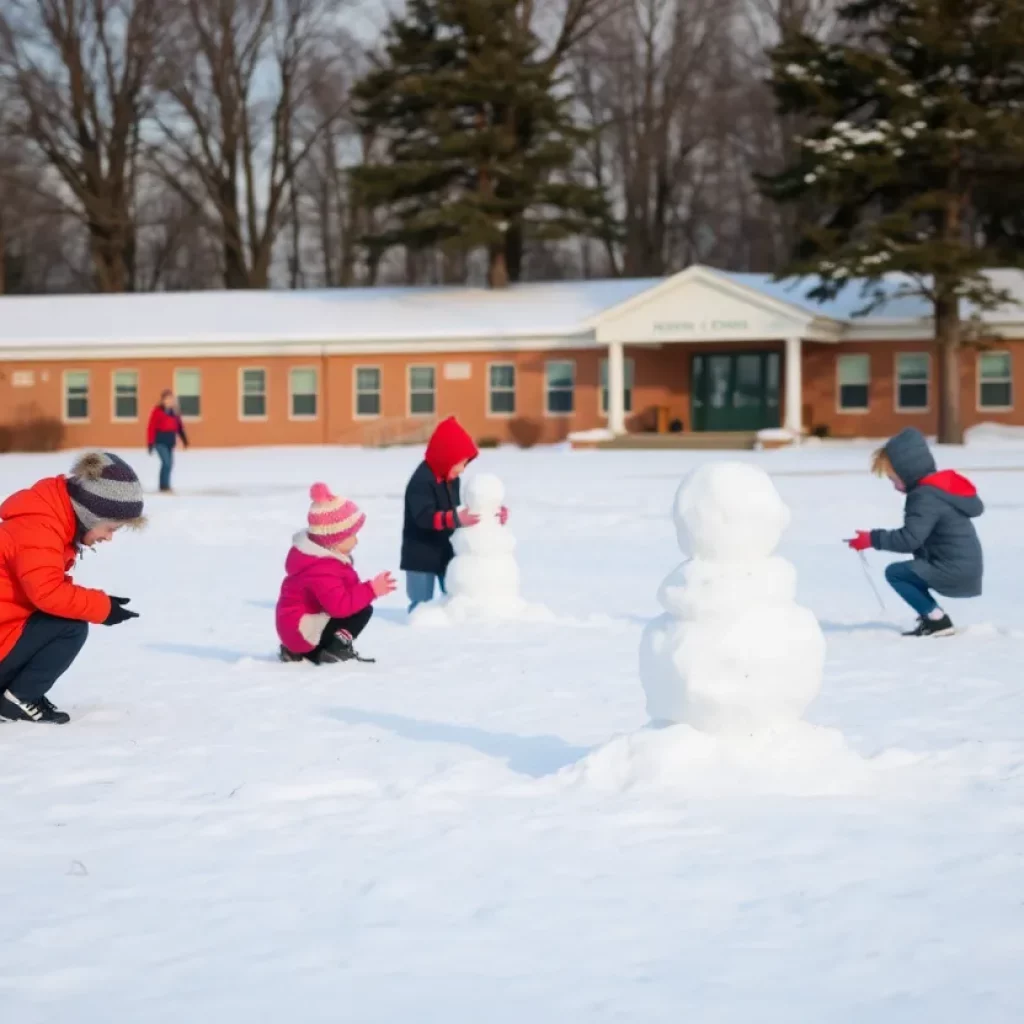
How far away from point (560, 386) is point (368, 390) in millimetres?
5062

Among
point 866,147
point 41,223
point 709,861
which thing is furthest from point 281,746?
point 41,223

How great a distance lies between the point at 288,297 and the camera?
45.5 meters

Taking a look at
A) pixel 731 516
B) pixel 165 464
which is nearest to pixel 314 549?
pixel 731 516

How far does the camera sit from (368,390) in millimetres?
40906

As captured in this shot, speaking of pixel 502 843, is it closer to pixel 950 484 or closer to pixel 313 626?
pixel 313 626

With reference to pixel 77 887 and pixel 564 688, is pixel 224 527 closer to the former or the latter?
pixel 564 688

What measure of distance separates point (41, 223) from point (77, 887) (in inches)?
2499

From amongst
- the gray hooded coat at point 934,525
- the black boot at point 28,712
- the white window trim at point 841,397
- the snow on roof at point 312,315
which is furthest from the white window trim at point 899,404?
the black boot at point 28,712

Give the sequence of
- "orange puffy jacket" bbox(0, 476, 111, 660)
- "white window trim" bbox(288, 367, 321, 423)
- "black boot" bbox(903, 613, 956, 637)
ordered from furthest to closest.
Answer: "white window trim" bbox(288, 367, 321, 423) → "black boot" bbox(903, 613, 956, 637) → "orange puffy jacket" bbox(0, 476, 111, 660)

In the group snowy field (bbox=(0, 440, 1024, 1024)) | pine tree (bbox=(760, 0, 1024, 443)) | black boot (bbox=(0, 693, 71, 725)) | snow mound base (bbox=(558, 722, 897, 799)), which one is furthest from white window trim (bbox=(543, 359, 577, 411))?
snow mound base (bbox=(558, 722, 897, 799))

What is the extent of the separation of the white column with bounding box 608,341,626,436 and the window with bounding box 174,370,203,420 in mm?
11349

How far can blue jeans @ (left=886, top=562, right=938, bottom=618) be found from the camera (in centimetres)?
1034

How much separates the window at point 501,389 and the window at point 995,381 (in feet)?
37.4

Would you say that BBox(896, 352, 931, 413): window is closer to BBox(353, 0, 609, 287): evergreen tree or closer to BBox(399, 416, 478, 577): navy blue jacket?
BBox(353, 0, 609, 287): evergreen tree
